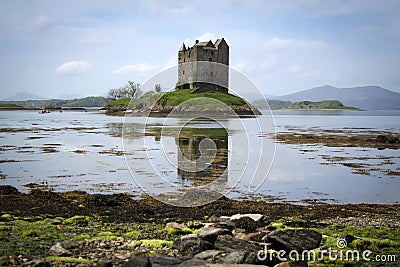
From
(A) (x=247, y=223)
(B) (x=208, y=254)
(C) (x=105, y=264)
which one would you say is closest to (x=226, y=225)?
(A) (x=247, y=223)

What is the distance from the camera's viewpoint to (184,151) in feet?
108

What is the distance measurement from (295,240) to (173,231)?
3.54 m

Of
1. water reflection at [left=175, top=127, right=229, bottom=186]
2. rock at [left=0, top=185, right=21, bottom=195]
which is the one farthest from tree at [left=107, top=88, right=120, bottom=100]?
rock at [left=0, top=185, right=21, bottom=195]

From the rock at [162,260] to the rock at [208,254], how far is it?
2.02 feet

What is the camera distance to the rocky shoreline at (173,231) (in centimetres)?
923

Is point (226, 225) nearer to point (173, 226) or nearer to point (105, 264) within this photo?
point (173, 226)

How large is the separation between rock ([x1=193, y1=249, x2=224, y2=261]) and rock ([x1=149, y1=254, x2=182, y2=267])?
61 centimetres

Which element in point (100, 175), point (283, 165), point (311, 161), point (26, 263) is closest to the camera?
point (26, 263)

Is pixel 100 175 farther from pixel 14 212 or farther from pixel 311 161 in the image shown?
pixel 311 161

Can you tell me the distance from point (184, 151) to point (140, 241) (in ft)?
73.3

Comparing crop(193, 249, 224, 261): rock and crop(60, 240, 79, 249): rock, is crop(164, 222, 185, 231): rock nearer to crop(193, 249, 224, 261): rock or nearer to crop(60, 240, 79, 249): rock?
crop(193, 249, 224, 261): rock

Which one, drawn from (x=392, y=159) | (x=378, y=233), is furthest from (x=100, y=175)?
(x=392, y=159)

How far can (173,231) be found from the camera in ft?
38.3

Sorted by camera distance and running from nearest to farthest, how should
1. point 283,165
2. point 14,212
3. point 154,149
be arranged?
point 14,212, point 283,165, point 154,149
